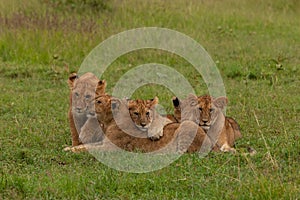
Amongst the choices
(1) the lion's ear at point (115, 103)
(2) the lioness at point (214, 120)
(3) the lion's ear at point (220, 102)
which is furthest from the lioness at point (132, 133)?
(3) the lion's ear at point (220, 102)

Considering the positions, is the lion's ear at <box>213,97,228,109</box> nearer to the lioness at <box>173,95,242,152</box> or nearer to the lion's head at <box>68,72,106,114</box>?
the lioness at <box>173,95,242,152</box>

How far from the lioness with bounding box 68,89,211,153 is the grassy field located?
1.02 ft

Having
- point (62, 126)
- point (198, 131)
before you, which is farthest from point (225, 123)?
point (62, 126)

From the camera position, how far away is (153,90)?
10.5 metres

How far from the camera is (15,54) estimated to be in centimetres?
1219

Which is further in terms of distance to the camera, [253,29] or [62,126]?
[253,29]

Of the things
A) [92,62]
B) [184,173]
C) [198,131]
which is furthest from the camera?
[92,62]

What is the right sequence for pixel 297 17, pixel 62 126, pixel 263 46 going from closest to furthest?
1. pixel 62 126
2. pixel 263 46
3. pixel 297 17

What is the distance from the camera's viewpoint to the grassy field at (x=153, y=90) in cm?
564

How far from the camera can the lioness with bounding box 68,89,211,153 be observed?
6.85m

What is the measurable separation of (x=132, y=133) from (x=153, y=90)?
339cm

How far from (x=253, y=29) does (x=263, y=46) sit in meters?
1.60

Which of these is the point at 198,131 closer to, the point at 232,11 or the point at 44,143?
the point at 44,143

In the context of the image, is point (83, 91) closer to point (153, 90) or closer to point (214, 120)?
point (214, 120)
